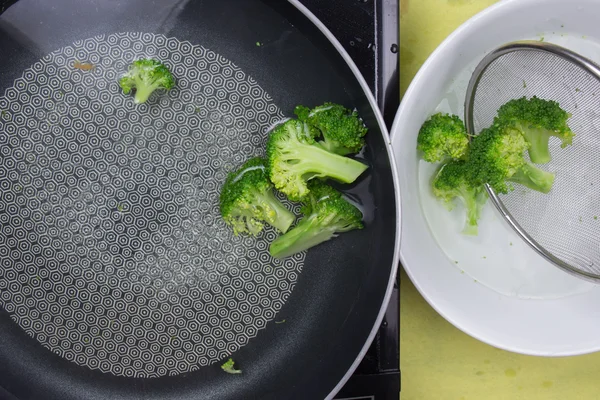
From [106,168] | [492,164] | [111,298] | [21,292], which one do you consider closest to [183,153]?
[106,168]

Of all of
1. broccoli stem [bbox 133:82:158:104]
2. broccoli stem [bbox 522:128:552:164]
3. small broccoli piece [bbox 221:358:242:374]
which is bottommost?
small broccoli piece [bbox 221:358:242:374]

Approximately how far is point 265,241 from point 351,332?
0.27 meters

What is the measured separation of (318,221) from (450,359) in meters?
0.58

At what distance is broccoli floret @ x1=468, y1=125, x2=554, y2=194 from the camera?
1031 millimetres

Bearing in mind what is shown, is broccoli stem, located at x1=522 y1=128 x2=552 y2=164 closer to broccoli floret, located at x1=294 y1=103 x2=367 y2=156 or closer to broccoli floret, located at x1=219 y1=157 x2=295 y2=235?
broccoli floret, located at x1=294 y1=103 x2=367 y2=156

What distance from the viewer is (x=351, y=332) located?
40.9 inches

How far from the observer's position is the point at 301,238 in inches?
39.9

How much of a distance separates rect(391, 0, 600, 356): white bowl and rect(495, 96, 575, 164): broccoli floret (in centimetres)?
14

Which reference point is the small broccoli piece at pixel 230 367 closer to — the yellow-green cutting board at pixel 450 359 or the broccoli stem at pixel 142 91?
the yellow-green cutting board at pixel 450 359

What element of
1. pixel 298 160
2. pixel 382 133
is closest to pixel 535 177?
pixel 382 133

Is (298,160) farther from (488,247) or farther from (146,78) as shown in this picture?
(488,247)

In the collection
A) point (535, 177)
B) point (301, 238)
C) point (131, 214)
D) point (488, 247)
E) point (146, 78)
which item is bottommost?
point (131, 214)

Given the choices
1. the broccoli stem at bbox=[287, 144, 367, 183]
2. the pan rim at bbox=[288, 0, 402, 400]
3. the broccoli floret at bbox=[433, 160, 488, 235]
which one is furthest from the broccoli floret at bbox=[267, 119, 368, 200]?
the broccoli floret at bbox=[433, 160, 488, 235]

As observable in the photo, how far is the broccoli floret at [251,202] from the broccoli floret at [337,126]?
0.14 m
